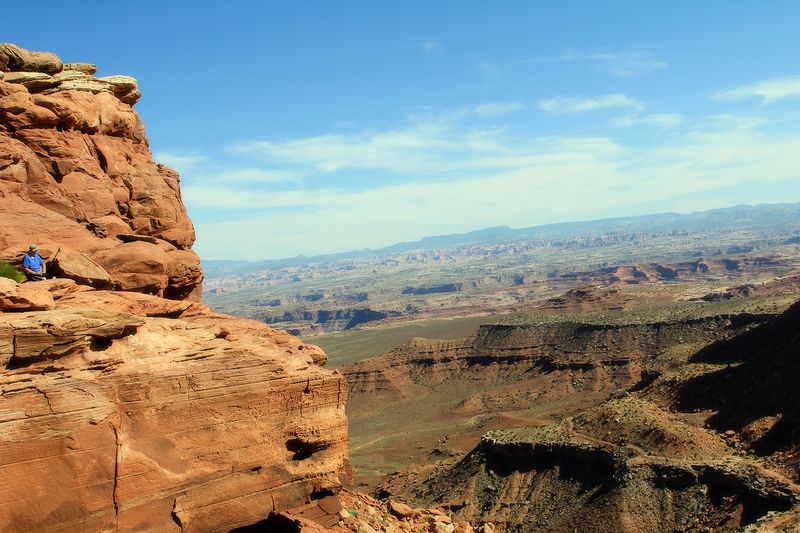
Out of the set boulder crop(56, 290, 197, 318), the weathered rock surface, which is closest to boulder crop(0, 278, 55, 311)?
boulder crop(56, 290, 197, 318)

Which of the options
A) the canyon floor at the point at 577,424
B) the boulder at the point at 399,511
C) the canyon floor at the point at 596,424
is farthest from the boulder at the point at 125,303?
the canyon floor at the point at 577,424

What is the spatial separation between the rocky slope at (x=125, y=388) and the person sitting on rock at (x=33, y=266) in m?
0.71

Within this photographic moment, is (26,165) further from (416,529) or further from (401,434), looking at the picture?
(401,434)

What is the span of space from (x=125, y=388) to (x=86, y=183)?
39.9ft

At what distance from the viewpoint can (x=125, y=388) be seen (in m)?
16.1

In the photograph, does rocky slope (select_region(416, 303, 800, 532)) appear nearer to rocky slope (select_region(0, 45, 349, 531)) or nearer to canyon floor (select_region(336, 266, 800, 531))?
canyon floor (select_region(336, 266, 800, 531))

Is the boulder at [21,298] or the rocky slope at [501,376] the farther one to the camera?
the rocky slope at [501,376]

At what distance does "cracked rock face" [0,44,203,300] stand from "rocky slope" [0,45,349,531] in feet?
0.25

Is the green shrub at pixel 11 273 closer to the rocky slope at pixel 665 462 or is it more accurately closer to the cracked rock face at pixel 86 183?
the cracked rock face at pixel 86 183

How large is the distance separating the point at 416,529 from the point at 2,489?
12.6 m

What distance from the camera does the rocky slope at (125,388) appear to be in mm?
14906

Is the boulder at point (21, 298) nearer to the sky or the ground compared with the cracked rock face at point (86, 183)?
nearer to the ground

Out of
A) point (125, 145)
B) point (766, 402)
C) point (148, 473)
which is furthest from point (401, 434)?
point (148, 473)

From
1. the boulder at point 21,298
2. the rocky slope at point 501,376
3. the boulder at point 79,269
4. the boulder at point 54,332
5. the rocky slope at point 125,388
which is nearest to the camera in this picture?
the boulder at point 54,332
